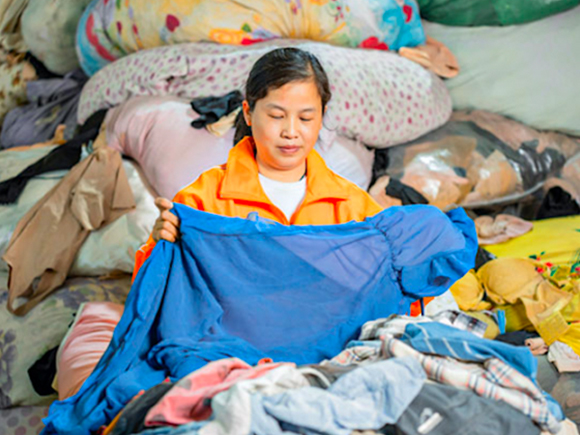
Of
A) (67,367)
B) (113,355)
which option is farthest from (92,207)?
(113,355)

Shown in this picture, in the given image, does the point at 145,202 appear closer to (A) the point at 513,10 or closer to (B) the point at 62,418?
(B) the point at 62,418

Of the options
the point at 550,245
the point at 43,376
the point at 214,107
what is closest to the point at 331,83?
the point at 214,107

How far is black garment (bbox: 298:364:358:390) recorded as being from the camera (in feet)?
3.28

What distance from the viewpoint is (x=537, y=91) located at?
2.72 m

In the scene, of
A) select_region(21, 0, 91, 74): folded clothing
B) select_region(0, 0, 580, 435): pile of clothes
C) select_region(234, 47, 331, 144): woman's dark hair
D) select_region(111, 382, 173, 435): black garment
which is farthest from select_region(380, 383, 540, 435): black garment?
select_region(21, 0, 91, 74): folded clothing

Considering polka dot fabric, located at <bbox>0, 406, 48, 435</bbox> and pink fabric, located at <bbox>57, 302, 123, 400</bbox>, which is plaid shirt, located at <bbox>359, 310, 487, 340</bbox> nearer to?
pink fabric, located at <bbox>57, 302, 123, 400</bbox>

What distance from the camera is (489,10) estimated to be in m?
2.77

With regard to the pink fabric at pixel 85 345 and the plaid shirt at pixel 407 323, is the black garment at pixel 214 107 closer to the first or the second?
the pink fabric at pixel 85 345

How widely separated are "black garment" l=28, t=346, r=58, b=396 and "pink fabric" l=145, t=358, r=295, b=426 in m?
0.92

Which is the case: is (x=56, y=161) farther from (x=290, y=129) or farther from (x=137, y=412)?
(x=137, y=412)

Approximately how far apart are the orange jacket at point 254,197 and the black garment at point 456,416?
507 millimetres

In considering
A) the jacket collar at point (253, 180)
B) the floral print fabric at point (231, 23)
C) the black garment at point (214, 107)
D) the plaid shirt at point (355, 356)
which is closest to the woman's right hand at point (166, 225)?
the jacket collar at point (253, 180)

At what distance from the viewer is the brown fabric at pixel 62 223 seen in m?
1.94

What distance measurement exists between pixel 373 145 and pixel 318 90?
1.09 metres
